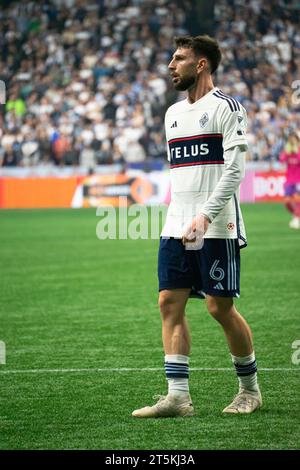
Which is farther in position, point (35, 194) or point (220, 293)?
point (35, 194)

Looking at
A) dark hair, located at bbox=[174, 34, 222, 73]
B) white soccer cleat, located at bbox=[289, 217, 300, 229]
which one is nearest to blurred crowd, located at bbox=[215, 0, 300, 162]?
white soccer cleat, located at bbox=[289, 217, 300, 229]

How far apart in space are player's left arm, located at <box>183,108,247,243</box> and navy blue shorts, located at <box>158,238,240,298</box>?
6.2 inches

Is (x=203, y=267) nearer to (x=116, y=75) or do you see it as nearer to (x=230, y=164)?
(x=230, y=164)

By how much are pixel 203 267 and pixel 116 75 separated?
86.9 ft

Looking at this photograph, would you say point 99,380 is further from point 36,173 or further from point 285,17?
point 285,17

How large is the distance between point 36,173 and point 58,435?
22752 millimetres

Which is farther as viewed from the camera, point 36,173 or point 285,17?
point 285,17

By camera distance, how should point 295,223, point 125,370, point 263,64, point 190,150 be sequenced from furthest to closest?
point 263,64, point 295,223, point 125,370, point 190,150

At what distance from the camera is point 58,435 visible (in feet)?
17.7

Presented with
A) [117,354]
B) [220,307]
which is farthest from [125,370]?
[220,307]

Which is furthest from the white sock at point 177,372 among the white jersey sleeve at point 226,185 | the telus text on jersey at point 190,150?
the telus text on jersey at point 190,150

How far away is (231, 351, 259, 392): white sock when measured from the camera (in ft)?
20.0

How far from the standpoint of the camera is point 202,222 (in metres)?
5.76

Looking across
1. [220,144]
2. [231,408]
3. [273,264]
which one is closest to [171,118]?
[220,144]
